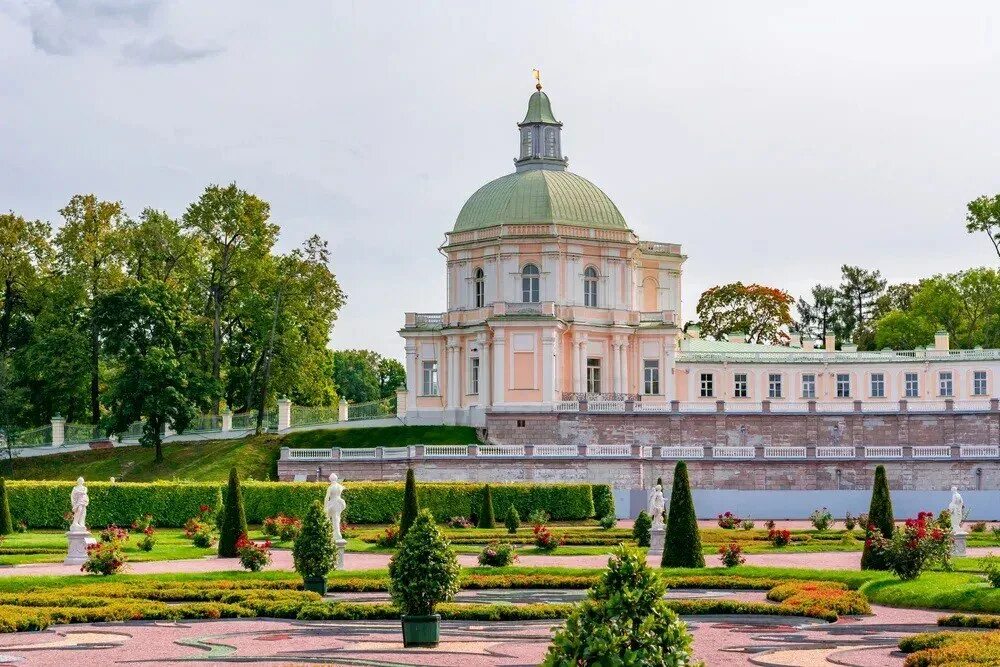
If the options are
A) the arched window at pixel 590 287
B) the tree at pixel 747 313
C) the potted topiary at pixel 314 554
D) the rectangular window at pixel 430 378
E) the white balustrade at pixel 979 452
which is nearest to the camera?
the potted topiary at pixel 314 554

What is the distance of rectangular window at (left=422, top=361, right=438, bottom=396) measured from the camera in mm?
78688

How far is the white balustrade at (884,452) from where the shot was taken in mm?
65312

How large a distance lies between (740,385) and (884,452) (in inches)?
656

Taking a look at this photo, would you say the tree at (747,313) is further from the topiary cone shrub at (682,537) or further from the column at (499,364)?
the topiary cone shrub at (682,537)

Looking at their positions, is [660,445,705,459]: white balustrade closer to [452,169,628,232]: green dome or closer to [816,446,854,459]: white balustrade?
[816,446,854,459]: white balustrade

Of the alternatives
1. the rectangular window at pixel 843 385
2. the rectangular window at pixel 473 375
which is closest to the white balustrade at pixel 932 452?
the rectangular window at pixel 843 385

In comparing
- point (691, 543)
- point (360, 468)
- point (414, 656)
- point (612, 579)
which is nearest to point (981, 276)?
point (360, 468)

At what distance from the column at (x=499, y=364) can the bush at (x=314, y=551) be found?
138 feet

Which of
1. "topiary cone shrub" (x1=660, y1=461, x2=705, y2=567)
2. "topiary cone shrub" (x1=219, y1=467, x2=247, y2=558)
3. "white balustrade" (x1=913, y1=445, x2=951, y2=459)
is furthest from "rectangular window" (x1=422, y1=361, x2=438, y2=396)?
"topiary cone shrub" (x1=660, y1=461, x2=705, y2=567)

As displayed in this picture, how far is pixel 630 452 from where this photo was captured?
Answer: 65.8 metres

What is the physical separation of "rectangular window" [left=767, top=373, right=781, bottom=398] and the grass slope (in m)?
17.0

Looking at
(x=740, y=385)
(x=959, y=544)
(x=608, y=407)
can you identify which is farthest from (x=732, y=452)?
(x=959, y=544)

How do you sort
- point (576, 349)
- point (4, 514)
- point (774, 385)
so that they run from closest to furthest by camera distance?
point (4, 514) → point (576, 349) → point (774, 385)

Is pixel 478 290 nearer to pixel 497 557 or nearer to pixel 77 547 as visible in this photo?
pixel 77 547
